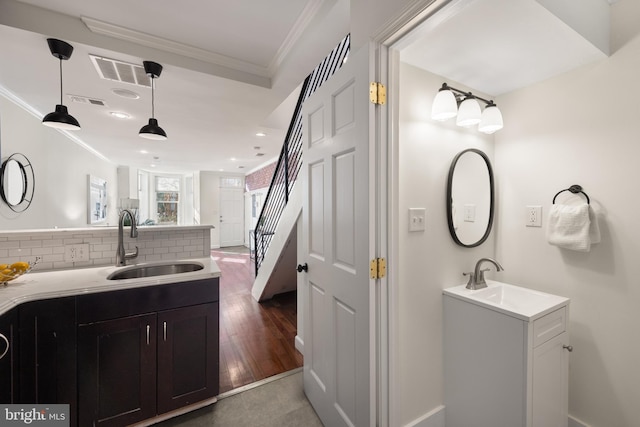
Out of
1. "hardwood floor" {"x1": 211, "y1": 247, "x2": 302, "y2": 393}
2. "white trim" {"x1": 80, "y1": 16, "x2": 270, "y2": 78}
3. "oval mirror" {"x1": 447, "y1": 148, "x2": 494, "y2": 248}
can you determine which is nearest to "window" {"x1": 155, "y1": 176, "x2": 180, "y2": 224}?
"hardwood floor" {"x1": 211, "y1": 247, "x2": 302, "y2": 393}

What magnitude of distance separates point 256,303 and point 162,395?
2.14 meters

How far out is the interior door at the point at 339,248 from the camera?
1253 mm

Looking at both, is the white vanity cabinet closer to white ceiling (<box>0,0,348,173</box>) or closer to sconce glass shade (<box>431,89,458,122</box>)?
sconce glass shade (<box>431,89,458,122</box>)

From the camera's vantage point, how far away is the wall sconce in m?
1.41

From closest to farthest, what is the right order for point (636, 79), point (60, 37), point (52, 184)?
1. point (636, 79)
2. point (60, 37)
3. point (52, 184)

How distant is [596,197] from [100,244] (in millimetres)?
3378

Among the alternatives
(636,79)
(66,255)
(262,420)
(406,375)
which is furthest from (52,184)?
(636,79)

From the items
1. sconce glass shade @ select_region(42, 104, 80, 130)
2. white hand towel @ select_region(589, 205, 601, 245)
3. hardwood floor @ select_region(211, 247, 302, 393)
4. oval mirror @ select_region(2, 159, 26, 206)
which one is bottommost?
hardwood floor @ select_region(211, 247, 302, 393)

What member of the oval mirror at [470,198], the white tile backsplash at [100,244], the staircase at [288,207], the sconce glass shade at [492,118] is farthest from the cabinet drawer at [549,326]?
the white tile backsplash at [100,244]

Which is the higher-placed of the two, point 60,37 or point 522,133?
point 60,37

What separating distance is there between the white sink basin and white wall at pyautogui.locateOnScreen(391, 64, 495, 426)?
13cm

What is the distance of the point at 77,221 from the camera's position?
440 cm

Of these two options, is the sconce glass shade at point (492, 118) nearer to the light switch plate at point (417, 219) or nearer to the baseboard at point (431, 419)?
the light switch plate at point (417, 219)

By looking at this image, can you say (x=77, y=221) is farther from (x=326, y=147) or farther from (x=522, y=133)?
(x=522, y=133)
